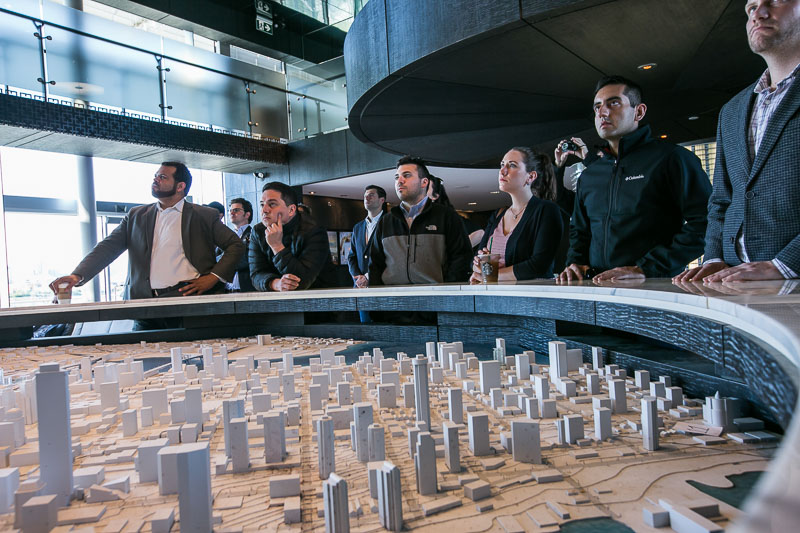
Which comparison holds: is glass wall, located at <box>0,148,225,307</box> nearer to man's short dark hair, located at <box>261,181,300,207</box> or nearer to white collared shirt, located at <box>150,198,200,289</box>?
white collared shirt, located at <box>150,198,200,289</box>

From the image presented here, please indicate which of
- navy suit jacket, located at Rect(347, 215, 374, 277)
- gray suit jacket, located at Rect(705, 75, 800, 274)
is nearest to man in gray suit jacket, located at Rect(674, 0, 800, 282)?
gray suit jacket, located at Rect(705, 75, 800, 274)

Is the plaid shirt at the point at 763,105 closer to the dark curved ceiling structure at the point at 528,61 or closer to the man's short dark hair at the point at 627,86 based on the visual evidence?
the man's short dark hair at the point at 627,86

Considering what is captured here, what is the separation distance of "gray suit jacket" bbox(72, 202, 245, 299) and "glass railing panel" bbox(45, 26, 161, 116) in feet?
13.2

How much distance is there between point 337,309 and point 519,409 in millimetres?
1795

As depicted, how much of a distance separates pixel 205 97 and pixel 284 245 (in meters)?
5.63

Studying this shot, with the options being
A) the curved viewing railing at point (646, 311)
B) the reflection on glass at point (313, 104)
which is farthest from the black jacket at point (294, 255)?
the reflection on glass at point (313, 104)

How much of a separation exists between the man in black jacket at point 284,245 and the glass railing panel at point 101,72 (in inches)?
177

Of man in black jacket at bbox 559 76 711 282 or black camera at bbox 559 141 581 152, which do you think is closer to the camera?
man in black jacket at bbox 559 76 711 282

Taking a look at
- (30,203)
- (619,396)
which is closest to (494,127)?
(619,396)

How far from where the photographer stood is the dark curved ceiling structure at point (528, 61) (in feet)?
8.43

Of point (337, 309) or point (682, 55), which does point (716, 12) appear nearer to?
point (682, 55)

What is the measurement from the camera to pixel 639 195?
7.88 ft

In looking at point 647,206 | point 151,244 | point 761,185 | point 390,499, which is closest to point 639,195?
point 647,206

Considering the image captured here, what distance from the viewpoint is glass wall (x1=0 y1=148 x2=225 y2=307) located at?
28.1 ft
